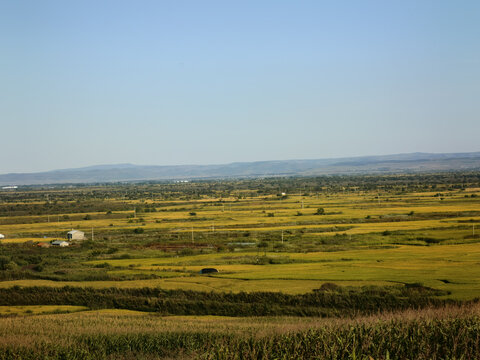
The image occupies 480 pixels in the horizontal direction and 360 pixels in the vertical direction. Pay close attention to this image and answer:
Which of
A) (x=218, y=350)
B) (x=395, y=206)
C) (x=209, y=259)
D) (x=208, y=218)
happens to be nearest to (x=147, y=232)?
(x=208, y=218)

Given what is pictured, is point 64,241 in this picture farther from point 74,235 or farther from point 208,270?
point 208,270

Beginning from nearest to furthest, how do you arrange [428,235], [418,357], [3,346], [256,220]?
[418,357] < [3,346] < [428,235] < [256,220]

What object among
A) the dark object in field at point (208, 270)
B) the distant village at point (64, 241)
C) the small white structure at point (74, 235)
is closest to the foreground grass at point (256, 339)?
the dark object in field at point (208, 270)

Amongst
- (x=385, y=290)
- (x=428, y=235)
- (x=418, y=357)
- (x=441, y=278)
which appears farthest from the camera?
(x=428, y=235)

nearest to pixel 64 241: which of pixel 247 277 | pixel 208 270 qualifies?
pixel 208 270

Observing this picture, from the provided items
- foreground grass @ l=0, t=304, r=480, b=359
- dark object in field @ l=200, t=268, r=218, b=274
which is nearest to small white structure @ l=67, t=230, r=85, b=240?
dark object in field @ l=200, t=268, r=218, b=274

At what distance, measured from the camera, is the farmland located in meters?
19.5

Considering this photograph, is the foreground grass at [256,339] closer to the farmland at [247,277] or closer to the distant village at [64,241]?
the farmland at [247,277]

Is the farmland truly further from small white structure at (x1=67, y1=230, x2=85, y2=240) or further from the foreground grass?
small white structure at (x1=67, y1=230, x2=85, y2=240)

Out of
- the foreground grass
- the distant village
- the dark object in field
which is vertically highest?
the foreground grass

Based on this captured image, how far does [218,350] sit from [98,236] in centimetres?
5498

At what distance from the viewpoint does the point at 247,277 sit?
37.3 meters

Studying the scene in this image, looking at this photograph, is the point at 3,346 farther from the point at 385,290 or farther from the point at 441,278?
the point at 441,278

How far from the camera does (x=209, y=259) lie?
46219 mm
